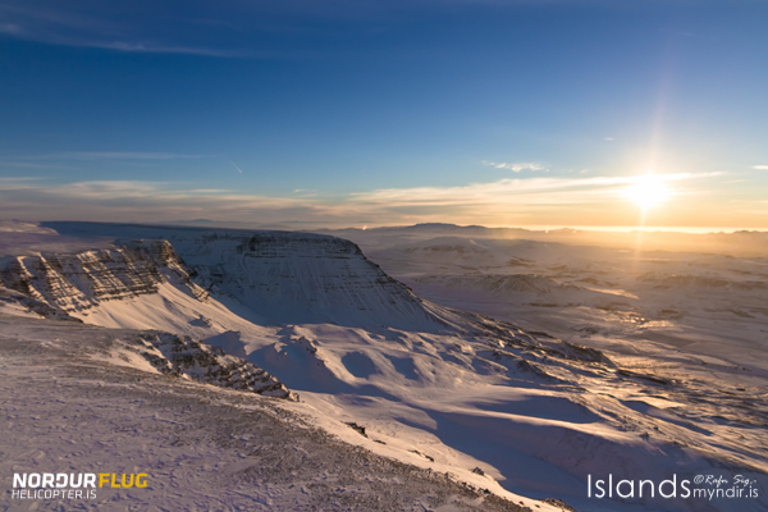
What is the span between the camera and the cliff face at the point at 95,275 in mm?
26484

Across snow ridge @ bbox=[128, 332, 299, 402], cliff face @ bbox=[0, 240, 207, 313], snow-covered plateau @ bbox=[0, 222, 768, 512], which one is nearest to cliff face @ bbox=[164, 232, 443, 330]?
snow-covered plateau @ bbox=[0, 222, 768, 512]

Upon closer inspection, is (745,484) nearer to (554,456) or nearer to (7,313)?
(554,456)

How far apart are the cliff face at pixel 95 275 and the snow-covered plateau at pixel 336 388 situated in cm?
17

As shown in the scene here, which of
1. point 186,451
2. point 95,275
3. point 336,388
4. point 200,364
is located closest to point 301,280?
point 95,275

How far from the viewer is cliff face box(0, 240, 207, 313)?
26484mm

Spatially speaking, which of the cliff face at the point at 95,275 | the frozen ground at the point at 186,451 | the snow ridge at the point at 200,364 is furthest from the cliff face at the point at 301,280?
the frozen ground at the point at 186,451

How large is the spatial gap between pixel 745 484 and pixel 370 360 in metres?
21.9

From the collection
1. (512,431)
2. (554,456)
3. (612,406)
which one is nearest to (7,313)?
(512,431)

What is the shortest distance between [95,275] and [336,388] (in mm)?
20563

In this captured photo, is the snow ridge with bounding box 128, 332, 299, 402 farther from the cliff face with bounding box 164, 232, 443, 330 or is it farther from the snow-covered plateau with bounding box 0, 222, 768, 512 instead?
the cliff face with bounding box 164, 232, 443, 330

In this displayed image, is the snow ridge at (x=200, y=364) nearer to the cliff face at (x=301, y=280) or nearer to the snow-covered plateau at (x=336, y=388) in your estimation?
the snow-covered plateau at (x=336, y=388)

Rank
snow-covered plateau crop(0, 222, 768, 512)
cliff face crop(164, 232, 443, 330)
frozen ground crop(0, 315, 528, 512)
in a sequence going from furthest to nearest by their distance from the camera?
cliff face crop(164, 232, 443, 330)
snow-covered plateau crop(0, 222, 768, 512)
frozen ground crop(0, 315, 528, 512)

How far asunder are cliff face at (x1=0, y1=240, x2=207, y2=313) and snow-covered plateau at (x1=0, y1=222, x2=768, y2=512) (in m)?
0.17

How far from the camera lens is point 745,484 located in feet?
60.0
